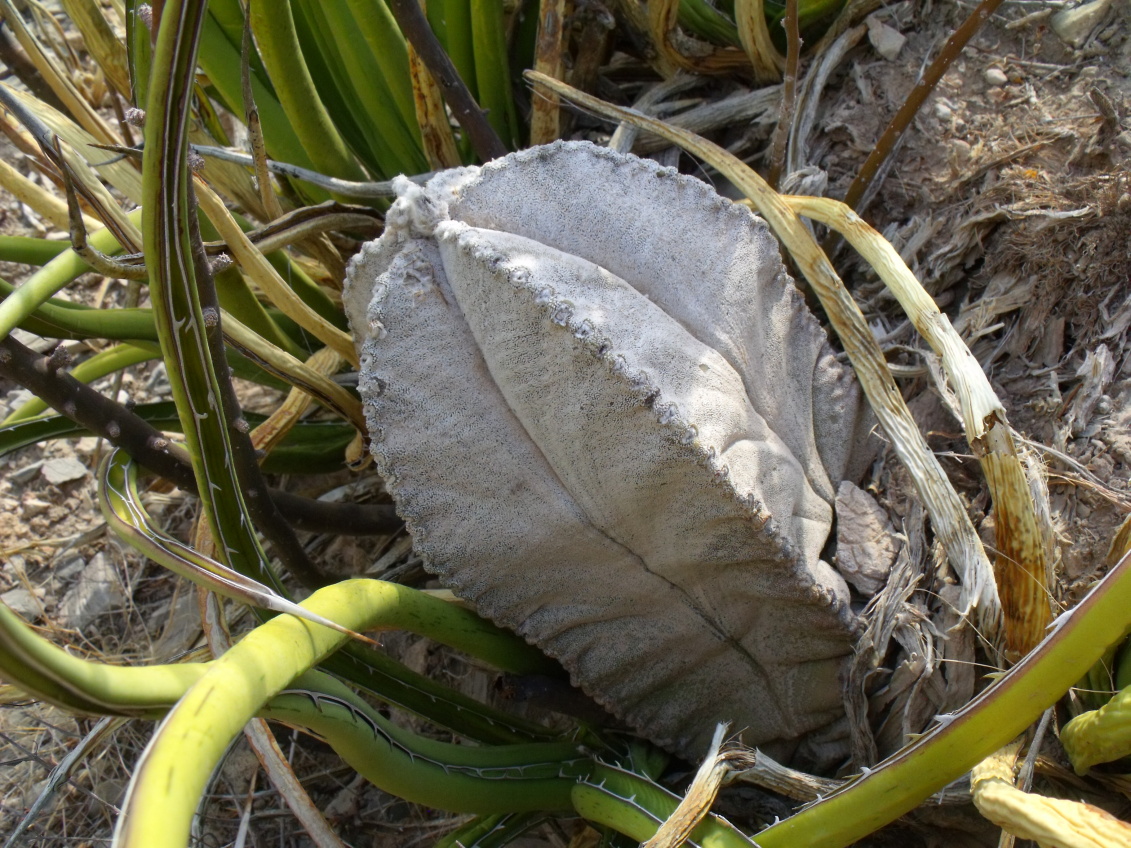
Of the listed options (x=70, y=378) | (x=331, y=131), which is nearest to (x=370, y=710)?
(x=70, y=378)

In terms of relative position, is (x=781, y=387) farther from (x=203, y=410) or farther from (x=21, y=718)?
(x=21, y=718)

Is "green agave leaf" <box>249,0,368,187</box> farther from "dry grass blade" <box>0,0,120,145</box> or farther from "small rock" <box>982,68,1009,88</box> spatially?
"small rock" <box>982,68,1009,88</box>

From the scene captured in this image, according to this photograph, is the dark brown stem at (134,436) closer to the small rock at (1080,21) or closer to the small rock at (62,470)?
the small rock at (62,470)

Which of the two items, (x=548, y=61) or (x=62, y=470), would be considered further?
(x=62, y=470)

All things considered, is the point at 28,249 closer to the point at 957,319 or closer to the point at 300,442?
the point at 300,442

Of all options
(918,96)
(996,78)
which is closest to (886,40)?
(996,78)

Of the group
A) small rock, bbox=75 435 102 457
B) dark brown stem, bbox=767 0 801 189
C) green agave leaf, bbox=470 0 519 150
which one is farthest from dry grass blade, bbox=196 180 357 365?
small rock, bbox=75 435 102 457

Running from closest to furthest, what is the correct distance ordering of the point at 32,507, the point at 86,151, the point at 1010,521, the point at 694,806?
the point at 694,806 → the point at 1010,521 → the point at 86,151 → the point at 32,507
